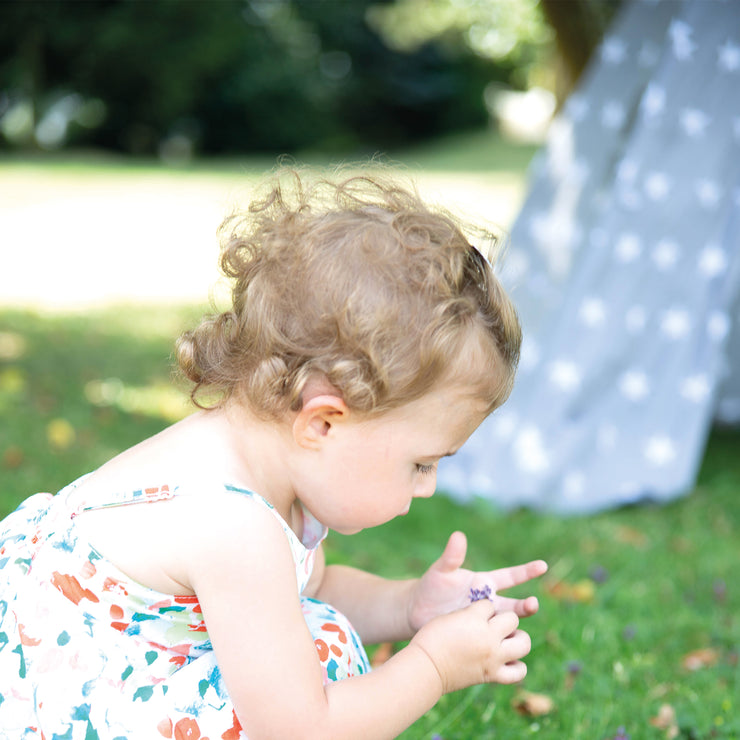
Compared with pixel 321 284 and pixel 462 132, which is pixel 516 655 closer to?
pixel 321 284

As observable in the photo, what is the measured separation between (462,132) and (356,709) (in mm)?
23236

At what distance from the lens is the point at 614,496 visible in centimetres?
347

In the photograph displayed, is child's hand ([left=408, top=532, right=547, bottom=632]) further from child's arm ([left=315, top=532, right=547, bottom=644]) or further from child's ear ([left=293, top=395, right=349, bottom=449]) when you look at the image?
child's ear ([left=293, top=395, right=349, bottom=449])

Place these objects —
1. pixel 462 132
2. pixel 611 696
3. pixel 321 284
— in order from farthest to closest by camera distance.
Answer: pixel 462 132 → pixel 611 696 → pixel 321 284

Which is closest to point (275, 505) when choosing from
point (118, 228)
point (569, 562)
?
point (569, 562)

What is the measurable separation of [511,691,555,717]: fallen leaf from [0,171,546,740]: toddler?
62cm

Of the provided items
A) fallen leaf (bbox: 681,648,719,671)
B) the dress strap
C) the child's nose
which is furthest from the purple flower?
fallen leaf (bbox: 681,648,719,671)

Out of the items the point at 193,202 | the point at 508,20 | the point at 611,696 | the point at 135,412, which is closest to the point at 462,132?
the point at 508,20

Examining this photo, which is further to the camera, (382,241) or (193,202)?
(193,202)

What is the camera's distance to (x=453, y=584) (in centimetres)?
170

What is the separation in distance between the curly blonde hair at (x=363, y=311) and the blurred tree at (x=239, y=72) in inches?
523

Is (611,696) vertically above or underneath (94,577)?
underneath

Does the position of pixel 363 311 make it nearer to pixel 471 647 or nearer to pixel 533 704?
pixel 471 647

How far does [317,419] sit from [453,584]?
48 cm
